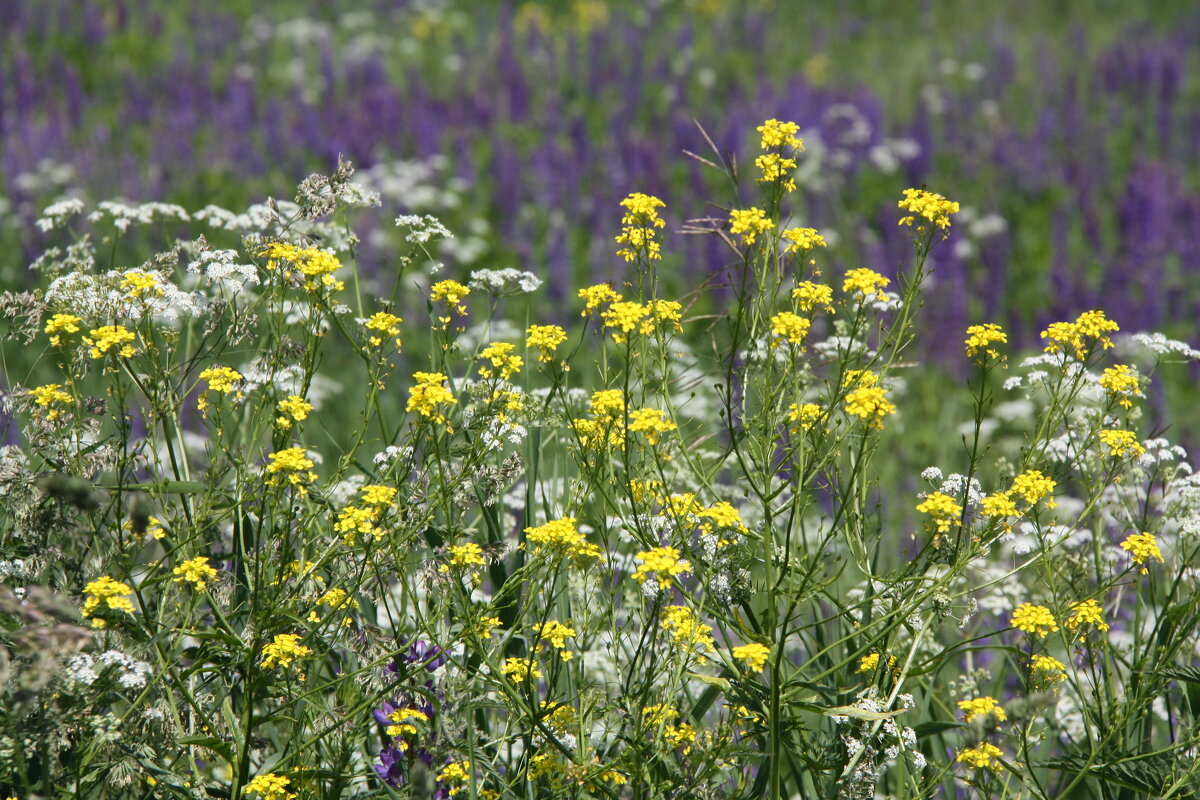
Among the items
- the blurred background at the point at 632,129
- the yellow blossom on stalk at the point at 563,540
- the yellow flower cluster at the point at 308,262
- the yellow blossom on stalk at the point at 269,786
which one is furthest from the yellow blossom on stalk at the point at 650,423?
the blurred background at the point at 632,129

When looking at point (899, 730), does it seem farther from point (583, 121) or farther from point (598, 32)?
point (598, 32)

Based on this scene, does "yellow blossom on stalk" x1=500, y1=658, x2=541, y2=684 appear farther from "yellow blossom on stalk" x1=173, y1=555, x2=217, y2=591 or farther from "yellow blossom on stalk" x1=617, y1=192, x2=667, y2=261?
"yellow blossom on stalk" x1=617, y1=192, x2=667, y2=261

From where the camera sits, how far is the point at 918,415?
22.4ft

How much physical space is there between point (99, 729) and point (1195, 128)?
10.5 meters

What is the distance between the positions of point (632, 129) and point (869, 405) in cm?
849

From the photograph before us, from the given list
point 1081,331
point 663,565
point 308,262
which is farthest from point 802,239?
point 308,262

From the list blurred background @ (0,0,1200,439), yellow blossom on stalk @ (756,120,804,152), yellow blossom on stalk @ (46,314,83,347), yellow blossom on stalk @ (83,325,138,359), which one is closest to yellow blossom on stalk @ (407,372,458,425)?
yellow blossom on stalk @ (83,325,138,359)

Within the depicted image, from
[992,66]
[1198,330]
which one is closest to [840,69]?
[992,66]

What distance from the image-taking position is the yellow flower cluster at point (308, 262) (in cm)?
226

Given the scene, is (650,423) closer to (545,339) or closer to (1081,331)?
(545,339)

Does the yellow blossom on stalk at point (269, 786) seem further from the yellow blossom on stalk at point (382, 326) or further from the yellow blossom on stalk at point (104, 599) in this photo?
the yellow blossom on stalk at point (382, 326)

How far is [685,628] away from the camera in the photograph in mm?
2068

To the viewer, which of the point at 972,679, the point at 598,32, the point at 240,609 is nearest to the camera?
Result: the point at 240,609

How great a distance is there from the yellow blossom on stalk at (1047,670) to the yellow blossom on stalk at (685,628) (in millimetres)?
658
